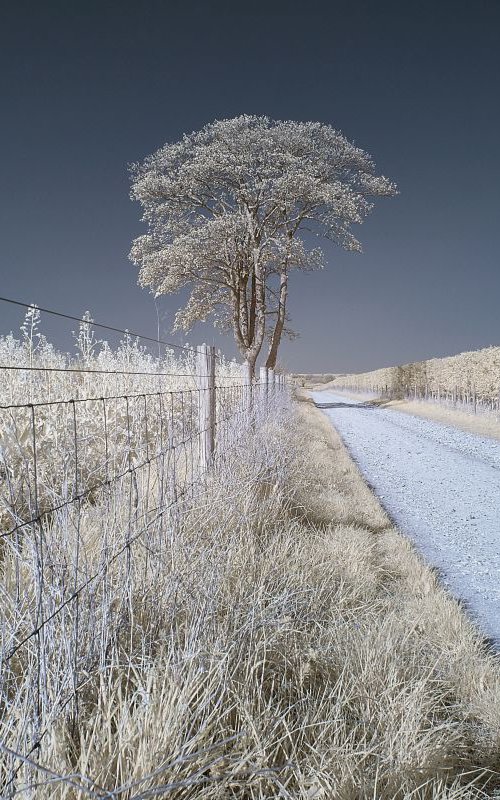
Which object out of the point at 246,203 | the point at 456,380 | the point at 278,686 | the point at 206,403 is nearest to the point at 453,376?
the point at 456,380

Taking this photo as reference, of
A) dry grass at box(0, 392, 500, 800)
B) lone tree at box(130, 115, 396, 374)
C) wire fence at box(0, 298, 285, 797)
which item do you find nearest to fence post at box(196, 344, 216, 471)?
wire fence at box(0, 298, 285, 797)

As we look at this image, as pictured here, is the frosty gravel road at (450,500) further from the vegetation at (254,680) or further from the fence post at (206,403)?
the fence post at (206,403)

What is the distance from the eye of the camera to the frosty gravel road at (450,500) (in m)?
4.14

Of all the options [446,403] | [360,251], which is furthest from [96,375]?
[446,403]

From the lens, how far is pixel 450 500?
6.77 meters

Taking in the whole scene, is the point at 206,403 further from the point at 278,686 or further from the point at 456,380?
the point at 456,380

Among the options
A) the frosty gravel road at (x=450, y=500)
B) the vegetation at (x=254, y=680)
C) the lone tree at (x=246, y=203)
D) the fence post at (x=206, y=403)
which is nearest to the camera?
the vegetation at (x=254, y=680)

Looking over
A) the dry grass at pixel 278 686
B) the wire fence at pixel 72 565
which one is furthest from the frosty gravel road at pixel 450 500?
the wire fence at pixel 72 565

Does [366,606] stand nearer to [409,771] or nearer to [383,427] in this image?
[409,771]

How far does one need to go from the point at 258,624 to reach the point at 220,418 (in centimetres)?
408

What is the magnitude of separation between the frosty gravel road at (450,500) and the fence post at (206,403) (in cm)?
209

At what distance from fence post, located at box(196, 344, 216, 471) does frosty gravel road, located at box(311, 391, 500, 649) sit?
2.09 meters

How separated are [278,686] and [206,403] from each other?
9.59 ft

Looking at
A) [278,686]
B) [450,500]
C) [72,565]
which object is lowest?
[450,500]
